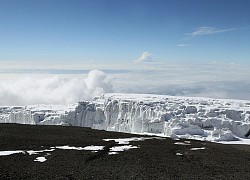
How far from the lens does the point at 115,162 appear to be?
24.2 meters

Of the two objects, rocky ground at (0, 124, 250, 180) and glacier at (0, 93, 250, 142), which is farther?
glacier at (0, 93, 250, 142)

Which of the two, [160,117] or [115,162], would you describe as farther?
[160,117]

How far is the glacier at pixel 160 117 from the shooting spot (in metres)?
96.8

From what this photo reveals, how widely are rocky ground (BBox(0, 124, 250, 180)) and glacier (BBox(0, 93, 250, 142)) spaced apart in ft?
195

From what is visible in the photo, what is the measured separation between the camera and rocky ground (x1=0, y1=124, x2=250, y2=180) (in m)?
20.7

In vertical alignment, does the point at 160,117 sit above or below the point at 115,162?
below

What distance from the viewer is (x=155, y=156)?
1074 inches

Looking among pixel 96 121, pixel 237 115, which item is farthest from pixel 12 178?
pixel 96 121

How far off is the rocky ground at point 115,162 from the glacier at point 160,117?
195 feet

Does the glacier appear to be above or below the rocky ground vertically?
below

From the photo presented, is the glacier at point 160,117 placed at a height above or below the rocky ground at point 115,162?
below

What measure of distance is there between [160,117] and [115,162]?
286 ft

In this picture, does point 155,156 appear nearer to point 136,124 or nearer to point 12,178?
point 12,178

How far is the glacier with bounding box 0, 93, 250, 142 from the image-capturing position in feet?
317
